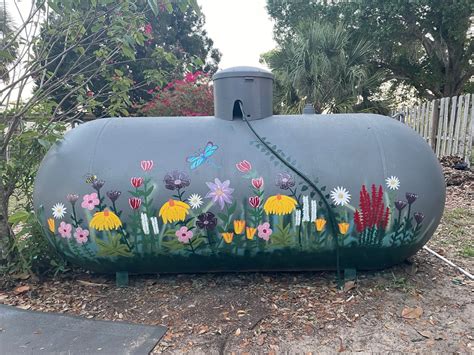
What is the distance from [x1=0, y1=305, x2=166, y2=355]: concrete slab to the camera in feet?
7.19

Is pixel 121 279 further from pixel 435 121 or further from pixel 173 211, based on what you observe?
pixel 435 121

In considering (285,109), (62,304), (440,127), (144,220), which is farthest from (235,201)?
(285,109)

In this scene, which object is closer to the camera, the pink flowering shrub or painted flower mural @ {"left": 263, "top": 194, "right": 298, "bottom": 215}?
painted flower mural @ {"left": 263, "top": 194, "right": 298, "bottom": 215}

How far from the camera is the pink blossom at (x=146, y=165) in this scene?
2562mm

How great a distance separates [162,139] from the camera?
2.69 meters

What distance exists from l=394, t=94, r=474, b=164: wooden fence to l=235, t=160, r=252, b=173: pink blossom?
5.13 meters

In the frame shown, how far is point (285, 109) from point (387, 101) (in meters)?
4.48

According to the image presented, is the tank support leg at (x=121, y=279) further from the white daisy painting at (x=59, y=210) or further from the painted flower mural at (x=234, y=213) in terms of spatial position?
the white daisy painting at (x=59, y=210)

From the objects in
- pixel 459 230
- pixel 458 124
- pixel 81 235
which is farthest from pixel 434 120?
pixel 81 235

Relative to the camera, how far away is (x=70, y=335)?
234 centimetres

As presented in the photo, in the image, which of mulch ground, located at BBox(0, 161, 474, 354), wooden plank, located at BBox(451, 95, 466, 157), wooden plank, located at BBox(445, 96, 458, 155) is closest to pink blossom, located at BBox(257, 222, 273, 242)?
mulch ground, located at BBox(0, 161, 474, 354)

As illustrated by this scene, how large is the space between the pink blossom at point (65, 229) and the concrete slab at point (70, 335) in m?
0.59

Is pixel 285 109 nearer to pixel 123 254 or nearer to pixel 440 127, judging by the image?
pixel 440 127

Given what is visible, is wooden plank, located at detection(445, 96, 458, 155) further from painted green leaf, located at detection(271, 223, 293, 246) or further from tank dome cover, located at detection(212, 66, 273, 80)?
painted green leaf, located at detection(271, 223, 293, 246)
